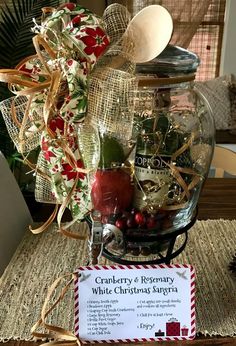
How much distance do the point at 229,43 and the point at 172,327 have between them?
125 inches

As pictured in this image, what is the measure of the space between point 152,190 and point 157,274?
0.43 ft

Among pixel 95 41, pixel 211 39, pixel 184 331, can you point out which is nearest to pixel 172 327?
pixel 184 331

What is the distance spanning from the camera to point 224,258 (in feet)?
2.93

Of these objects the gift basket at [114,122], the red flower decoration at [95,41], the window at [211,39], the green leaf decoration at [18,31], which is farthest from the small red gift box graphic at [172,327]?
the window at [211,39]

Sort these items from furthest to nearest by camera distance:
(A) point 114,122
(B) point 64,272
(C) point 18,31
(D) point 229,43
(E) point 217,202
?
1. (D) point 229,43
2. (C) point 18,31
3. (E) point 217,202
4. (B) point 64,272
5. (A) point 114,122

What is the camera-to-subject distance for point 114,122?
1.95 feet

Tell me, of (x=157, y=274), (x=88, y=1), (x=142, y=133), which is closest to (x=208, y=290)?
(x=157, y=274)

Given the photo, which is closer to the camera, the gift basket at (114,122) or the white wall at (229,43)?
the gift basket at (114,122)

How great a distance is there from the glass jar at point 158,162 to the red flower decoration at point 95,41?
0.07 meters

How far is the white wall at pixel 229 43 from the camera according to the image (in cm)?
336

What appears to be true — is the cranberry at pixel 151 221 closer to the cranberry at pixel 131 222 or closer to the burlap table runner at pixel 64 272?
the cranberry at pixel 131 222

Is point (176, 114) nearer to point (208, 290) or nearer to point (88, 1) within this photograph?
point (208, 290)

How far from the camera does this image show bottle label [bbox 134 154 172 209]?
2.12ft

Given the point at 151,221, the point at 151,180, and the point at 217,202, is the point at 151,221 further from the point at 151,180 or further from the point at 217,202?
the point at 217,202
